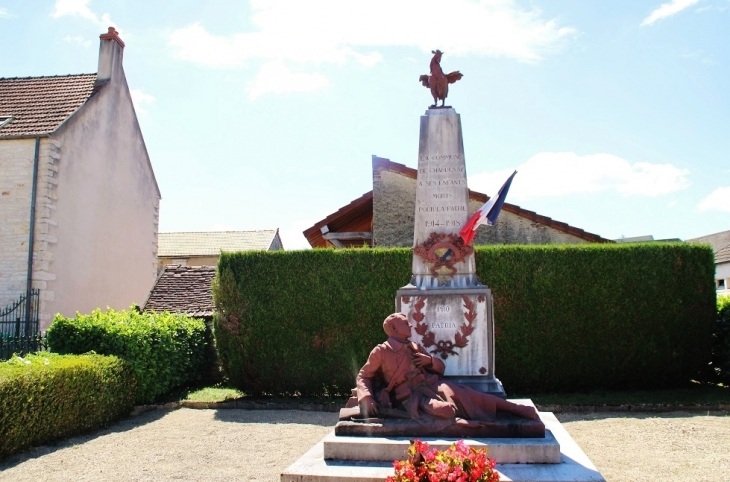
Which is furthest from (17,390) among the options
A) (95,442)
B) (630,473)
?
(630,473)

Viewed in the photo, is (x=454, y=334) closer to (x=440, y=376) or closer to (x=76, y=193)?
(x=440, y=376)

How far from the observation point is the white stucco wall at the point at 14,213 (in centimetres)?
1449

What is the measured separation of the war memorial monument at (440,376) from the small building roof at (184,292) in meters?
9.03

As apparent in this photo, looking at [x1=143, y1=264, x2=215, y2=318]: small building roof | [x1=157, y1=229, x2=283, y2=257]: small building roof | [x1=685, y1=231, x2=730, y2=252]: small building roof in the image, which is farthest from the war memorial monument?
[x1=685, y1=231, x2=730, y2=252]: small building roof

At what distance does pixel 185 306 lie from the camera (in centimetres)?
1461

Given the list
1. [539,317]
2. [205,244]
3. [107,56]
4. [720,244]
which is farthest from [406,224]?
[720,244]

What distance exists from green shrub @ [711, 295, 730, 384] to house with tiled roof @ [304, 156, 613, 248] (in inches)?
132

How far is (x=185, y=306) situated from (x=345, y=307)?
514cm

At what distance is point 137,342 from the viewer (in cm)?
1052

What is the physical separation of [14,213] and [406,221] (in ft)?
32.5

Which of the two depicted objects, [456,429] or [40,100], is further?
[40,100]

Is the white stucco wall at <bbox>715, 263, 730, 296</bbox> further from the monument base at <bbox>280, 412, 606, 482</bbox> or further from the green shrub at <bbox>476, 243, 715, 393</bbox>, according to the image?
the monument base at <bbox>280, 412, 606, 482</bbox>

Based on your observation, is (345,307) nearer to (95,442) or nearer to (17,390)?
(95,442)

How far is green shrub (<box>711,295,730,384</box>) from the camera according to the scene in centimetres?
1112
